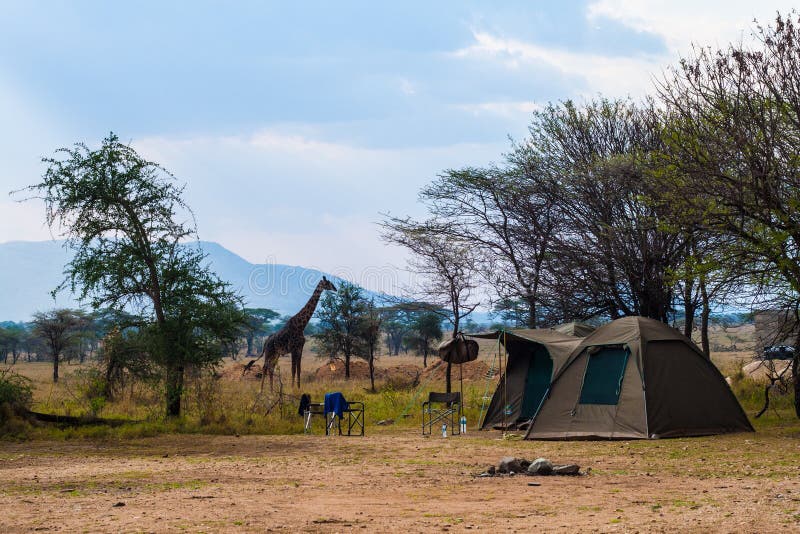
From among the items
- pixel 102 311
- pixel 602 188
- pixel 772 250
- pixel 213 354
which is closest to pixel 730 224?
pixel 772 250

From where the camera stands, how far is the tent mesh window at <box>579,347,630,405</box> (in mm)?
15398

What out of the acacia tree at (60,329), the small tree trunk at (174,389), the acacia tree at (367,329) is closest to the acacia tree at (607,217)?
the small tree trunk at (174,389)

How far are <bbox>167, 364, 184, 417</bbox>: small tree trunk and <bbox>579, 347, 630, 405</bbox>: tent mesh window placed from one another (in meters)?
8.34

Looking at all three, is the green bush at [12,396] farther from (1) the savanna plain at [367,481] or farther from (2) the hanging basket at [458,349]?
(2) the hanging basket at [458,349]

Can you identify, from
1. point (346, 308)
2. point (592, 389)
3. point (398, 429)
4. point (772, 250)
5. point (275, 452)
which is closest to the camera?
point (275, 452)

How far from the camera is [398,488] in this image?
30.3 feet

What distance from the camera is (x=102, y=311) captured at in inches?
786

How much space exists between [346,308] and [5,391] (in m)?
24.9

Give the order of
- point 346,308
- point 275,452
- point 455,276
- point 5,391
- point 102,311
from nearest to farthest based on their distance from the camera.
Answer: point 275,452 < point 5,391 < point 102,311 < point 455,276 < point 346,308

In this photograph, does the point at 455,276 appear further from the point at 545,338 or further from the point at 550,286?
the point at 545,338

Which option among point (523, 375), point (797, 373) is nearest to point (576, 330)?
point (523, 375)

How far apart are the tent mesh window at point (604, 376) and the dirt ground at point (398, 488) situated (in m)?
1.26

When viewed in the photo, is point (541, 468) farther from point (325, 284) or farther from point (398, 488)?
point (325, 284)

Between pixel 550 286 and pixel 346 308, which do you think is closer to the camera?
pixel 550 286
